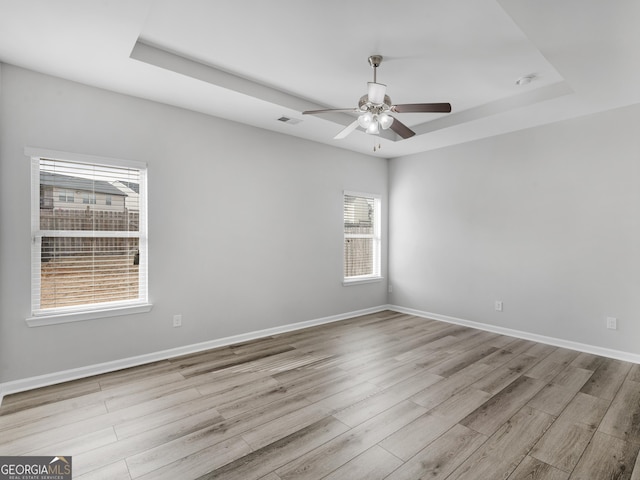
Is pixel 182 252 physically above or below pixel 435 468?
above

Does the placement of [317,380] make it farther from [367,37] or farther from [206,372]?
[367,37]

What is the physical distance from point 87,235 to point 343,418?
2.80m

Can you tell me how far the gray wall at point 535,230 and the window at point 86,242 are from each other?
4118mm

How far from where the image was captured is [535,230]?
4.20 meters

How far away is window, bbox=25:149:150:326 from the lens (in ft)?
9.50

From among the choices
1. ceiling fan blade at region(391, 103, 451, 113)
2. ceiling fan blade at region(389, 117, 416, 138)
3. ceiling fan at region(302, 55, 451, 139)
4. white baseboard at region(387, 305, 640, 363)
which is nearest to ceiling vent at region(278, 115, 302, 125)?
ceiling fan at region(302, 55, 451, 139)

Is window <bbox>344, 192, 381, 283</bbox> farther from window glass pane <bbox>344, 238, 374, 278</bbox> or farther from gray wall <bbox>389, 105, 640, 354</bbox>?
gray wall <bbox>389, 105, 640, 354</bbox>

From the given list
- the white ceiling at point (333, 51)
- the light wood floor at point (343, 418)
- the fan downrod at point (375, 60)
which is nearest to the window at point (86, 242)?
the light wood floor at point (343, 418)

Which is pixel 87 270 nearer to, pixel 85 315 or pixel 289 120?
pixel 85 315

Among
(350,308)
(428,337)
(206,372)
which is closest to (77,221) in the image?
(206,372)

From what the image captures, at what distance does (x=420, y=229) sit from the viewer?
550 cm

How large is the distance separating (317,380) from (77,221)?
2.67 m

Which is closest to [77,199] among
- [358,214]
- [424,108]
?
[424,108]

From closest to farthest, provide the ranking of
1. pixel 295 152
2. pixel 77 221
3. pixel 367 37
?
pixel 367 37 → pixel 77 221 → pixel 295 152
